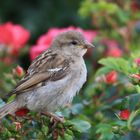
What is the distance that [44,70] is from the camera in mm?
4840

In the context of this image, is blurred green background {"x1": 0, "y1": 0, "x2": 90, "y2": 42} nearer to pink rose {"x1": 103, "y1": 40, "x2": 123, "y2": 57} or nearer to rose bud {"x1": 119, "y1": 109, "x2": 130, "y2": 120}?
pink rose {"x1": 103, "y1": 40, "x2": 123, "y2": 57}

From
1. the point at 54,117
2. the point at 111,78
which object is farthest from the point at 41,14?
the point at 54,117

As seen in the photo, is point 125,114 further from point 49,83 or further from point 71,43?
point 71,43

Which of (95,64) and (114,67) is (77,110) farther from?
(95,64)

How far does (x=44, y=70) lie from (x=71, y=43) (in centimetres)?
55

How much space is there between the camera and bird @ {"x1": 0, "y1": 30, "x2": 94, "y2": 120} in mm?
4676

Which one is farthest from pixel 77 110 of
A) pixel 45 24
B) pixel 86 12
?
pixel 45 24

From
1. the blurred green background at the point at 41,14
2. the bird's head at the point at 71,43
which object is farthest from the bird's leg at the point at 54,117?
the blurred green background at the point at 41,14

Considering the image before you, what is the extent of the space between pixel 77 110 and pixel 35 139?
0.63m

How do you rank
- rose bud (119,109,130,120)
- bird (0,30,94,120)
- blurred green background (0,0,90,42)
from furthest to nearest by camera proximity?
blurred green background (0,0,90,42)
bird (0,30,94,120)
rose bud (119,109,130,120)

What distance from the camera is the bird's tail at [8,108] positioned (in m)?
4.34

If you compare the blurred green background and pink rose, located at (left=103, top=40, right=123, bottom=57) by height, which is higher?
the blurred green background

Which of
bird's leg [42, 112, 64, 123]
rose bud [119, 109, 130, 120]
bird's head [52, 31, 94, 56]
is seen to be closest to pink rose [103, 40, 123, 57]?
bird's head [52, 31, 94, 56]

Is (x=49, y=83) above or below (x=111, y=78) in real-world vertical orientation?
above
